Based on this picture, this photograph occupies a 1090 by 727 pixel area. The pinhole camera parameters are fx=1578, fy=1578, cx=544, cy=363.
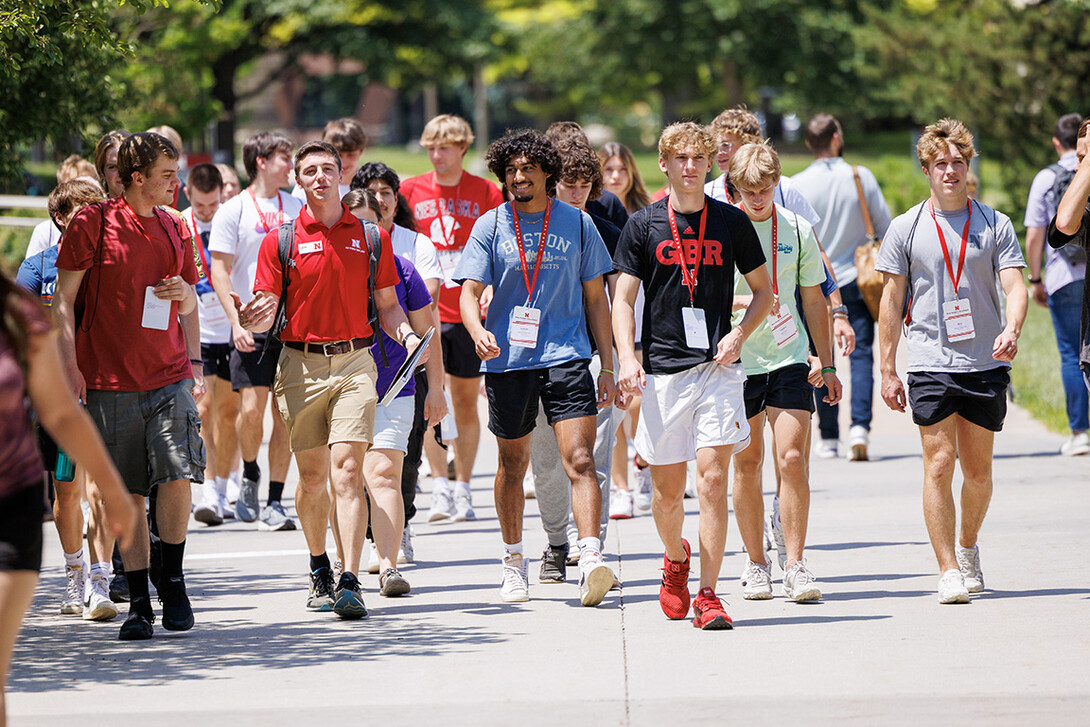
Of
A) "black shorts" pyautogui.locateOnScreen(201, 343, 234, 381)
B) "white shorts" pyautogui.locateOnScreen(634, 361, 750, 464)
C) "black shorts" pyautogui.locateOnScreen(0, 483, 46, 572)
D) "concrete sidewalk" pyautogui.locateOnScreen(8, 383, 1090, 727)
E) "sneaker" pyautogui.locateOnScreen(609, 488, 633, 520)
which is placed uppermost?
"black shorts" pyautogui.locateOnScreen(201, 343, 234, 381)

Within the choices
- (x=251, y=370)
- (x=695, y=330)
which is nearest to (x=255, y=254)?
(x=251, y=370)

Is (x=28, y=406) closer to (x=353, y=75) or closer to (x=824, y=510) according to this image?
(x=824, y=510)

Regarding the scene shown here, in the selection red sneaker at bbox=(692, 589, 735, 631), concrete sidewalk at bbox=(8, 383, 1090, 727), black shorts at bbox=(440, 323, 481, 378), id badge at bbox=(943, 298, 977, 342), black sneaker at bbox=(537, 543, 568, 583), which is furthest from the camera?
black shorts at bbox=(440, 323, 481, 378)

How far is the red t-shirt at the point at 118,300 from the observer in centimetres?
664

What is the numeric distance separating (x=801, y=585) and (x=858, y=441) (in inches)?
175

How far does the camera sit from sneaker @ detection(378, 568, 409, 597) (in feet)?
24.4

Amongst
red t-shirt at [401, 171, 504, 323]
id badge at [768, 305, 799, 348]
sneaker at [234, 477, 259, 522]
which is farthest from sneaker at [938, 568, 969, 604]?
sneaker at [234, 477, 259, 522]

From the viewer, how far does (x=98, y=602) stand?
23.6 feet

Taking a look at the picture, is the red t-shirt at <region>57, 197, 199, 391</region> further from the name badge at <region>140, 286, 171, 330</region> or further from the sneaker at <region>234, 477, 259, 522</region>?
the sneaker at <region>234, 477, 259, 522</region>

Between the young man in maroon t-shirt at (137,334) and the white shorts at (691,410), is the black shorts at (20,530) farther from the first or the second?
the white shorts at (691,410)

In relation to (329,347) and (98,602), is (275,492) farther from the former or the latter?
(329,347)

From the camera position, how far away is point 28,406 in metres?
4.41

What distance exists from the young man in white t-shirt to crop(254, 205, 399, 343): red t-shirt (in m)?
2.31

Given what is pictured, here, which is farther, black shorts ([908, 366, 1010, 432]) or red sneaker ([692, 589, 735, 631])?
black shorts ([908, 366, 1010, 432])
